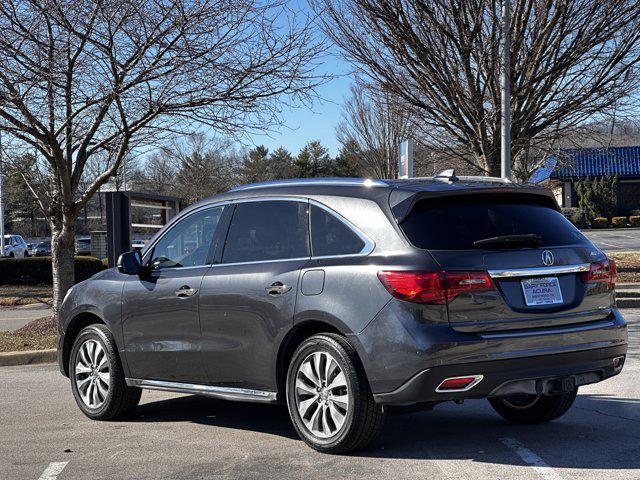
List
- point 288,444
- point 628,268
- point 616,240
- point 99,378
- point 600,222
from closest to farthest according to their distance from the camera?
point 288,444 → point 99,378 → point 628,268 → point 616,240 → point 600,222

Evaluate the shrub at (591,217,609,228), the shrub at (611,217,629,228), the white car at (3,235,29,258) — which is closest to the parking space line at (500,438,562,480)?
the white car at (3,235,29,258)

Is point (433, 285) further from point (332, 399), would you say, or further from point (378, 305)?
point (332, 399)

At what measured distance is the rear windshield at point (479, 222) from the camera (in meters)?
5.41

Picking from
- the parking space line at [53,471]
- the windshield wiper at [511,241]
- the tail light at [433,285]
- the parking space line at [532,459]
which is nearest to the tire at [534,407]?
the parking space line at [532,459]

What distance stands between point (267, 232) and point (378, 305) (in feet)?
4.47

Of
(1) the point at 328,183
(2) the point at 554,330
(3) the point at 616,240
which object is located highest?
(1) the point at 328,183

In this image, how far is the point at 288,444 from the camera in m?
6.03

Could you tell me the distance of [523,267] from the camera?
17.6 ft

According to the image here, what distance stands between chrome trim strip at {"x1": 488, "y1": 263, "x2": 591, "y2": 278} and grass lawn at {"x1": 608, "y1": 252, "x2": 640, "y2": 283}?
53.5 feet

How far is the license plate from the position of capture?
5387 millimetres

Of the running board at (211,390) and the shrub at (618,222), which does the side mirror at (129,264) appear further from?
the shrub at (618,222)

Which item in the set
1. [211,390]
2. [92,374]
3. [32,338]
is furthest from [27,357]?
[211,390]

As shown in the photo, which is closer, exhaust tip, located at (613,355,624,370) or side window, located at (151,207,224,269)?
exhaust tip, located at (613,355,624,370)

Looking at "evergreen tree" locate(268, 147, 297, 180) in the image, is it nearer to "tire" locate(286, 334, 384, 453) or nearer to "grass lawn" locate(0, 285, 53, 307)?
"grass lawn" locate(0, 285, 53, 307)
